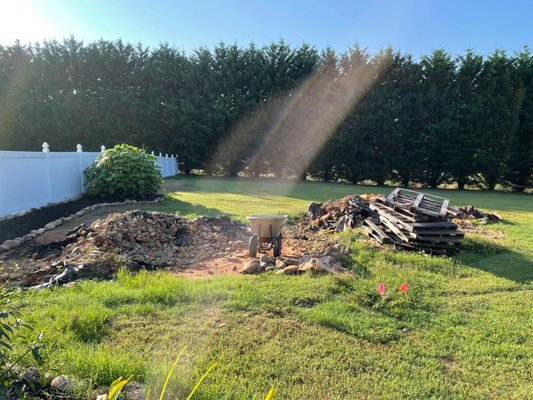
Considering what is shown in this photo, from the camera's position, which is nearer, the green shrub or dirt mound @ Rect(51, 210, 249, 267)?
dirt mound @ Rect(51, 210, 249, 267)

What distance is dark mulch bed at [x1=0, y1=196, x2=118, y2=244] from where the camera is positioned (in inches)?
237

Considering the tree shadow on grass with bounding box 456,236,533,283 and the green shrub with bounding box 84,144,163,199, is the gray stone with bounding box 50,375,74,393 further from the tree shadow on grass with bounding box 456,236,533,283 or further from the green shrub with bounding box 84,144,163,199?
the green shrub with bounding box 84,144,163,199

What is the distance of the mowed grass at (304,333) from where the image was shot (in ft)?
7.22

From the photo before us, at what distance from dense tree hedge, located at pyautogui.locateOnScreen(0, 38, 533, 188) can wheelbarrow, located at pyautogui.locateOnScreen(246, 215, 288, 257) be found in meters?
16.9

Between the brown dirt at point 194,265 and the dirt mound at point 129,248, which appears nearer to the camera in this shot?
the dirt mound at point 129,248

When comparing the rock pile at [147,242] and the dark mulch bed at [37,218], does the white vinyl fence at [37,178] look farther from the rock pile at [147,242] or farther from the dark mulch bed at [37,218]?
the rock pile at [147,242]

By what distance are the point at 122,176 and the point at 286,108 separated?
1435cm

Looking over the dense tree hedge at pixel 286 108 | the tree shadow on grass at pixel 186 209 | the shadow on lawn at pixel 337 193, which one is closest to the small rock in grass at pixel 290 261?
the tree shadow on grass at pixel 186 209

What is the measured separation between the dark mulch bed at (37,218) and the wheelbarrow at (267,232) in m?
4.08

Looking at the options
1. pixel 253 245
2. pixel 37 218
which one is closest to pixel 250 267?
pixel 253 245

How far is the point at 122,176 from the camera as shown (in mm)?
10070

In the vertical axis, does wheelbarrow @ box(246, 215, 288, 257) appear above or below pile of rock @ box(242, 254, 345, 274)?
above

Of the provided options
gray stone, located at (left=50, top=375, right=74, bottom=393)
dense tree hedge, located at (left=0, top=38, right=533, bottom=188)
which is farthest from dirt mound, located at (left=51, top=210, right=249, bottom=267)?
dense tree hedge, located at (left=0, top=38, right=533, bottom=188)

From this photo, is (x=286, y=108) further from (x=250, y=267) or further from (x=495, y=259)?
(x=250, y=267)
